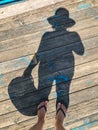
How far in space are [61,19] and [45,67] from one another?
54.5 inches

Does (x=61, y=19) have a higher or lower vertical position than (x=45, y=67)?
higher

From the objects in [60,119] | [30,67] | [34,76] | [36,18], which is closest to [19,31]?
[36,18]

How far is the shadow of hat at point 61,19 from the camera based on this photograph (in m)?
7.21

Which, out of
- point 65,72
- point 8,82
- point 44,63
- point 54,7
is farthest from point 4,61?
point 54,7

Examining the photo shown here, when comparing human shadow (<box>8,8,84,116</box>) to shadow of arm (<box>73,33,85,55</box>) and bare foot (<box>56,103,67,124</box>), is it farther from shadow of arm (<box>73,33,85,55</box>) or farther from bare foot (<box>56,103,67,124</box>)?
bare foot (<box>56,103,67,124</box>)

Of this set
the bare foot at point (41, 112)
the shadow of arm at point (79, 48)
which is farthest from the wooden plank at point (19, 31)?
the bare foot at point (41, 112)

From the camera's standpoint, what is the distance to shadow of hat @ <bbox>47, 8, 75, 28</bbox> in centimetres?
721

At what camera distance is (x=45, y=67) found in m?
6.78

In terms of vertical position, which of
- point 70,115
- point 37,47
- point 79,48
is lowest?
point 70,115

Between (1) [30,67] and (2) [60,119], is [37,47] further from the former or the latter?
(2) [60,119]

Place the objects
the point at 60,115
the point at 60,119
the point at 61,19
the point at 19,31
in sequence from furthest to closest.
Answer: the point at 61,19, the point at 19,31, the point at 60,115, the point at 60,119

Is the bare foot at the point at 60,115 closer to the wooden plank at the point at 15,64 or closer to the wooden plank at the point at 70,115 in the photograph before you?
the wooden plank at the point at 70,115

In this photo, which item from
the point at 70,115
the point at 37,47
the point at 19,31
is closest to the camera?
the point at 70,115

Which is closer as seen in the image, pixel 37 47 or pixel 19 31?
pixel 37 47
